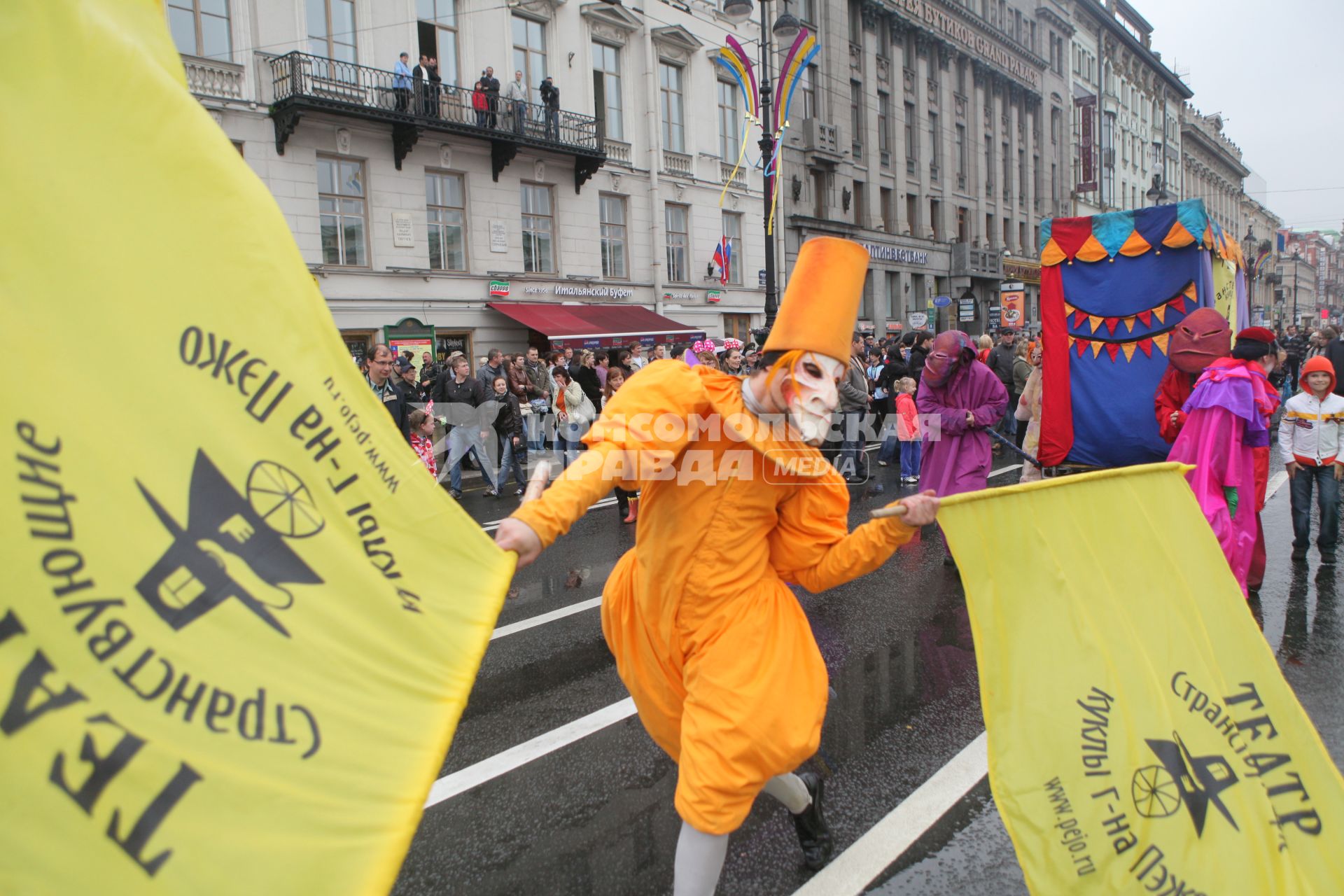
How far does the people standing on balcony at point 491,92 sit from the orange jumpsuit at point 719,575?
62.4ft

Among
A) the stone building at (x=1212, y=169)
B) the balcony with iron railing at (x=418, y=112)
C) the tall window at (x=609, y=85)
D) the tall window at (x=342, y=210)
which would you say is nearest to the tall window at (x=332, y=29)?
the balcony with iron railing at (x=418, y=112)

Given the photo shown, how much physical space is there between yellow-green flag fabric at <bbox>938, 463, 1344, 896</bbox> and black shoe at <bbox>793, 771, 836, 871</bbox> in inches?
31.3

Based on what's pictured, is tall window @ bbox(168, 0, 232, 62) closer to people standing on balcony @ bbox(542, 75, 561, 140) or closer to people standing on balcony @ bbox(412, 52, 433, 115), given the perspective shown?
people standing on balcony @ bbox(412, 52, 433, 115)

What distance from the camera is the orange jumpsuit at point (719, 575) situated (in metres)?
A: 2.28

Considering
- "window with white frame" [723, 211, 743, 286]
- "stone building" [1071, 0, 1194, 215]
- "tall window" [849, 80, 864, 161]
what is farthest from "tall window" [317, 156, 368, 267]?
"stone building" [1071, 0, 1194, 215]

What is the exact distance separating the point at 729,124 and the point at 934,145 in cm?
1714

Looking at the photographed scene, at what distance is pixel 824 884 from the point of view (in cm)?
280

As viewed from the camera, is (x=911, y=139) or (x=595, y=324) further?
(x=911, y=139)

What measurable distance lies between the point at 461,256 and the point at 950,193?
2872 centimetres

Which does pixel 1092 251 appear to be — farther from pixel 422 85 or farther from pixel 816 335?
pixel 422 85

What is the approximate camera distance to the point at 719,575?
246 cm

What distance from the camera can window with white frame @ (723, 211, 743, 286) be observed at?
88.8 ft

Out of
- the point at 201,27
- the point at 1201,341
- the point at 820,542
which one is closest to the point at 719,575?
the point at 820,542

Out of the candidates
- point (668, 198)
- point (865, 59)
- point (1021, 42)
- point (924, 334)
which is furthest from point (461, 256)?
point (1021, 42)
